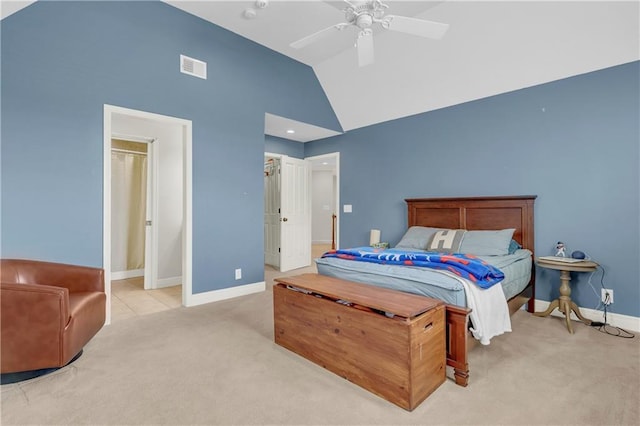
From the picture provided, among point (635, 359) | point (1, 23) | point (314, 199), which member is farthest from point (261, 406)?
point (314, 199)

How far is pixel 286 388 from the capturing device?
1.94 m

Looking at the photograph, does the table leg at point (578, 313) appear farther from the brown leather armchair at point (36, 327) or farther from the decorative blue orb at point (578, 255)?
the brown leather armchair at point (36, 327)

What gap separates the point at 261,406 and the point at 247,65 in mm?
3844

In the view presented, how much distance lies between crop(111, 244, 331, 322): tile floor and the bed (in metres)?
2.04

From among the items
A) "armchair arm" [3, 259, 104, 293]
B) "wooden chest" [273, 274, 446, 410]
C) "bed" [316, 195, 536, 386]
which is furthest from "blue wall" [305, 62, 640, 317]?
"armchair arm" [3, 259, 104, 293]

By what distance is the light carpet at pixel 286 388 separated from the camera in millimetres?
1667

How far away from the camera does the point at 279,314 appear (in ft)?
8.34

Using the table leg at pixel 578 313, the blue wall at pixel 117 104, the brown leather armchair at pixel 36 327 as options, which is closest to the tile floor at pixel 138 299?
the blue wall at pixel 117 104

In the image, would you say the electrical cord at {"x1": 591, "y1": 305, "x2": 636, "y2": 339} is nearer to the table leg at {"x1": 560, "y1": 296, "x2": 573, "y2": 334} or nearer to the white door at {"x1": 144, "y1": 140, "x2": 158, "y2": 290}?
the table leg at {"x1": 560, "y1": 296, "x2": 573, "y2": 334}

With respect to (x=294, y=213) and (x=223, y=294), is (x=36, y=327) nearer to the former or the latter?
(x=223, y=294)

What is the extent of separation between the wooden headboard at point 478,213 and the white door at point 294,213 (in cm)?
216

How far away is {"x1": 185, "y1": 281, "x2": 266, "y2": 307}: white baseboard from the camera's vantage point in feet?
11.9

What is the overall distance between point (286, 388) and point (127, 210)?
4453 mm

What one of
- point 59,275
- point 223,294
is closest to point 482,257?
point 223,294
